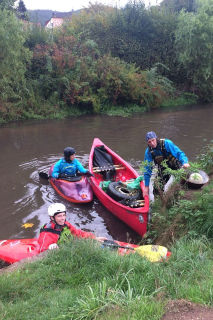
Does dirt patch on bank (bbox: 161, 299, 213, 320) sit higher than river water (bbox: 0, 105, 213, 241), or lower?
higher

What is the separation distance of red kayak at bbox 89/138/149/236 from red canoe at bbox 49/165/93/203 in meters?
0.21

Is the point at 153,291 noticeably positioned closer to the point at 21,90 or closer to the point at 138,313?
the point at 138,313

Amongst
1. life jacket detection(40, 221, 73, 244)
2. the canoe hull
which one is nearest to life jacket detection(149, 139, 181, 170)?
life jacket detection(40, 221, 73, 244)

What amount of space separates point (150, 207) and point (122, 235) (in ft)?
2.73

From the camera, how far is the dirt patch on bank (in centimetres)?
229

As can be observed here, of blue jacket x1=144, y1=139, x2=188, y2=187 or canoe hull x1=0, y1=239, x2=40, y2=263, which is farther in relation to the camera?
blue jacket x1=144, y1=139, x2=188, y2=187

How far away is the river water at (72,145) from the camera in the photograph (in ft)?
21.9

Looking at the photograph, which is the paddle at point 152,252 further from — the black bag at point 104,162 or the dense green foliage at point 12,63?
the dense green foliage at point 12,63

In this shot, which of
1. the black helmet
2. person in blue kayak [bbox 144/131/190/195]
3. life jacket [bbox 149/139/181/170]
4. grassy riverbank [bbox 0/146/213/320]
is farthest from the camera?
the black helmet

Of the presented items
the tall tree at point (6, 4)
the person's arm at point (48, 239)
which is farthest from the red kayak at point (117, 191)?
the tall tree at point (6, 4)

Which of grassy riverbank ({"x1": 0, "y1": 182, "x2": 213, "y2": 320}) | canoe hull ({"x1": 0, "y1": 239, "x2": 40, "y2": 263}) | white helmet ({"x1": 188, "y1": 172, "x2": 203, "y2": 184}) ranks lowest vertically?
canoe hull ({"x1": 0, "y1": 239, "x2": 40, "y2": 263})

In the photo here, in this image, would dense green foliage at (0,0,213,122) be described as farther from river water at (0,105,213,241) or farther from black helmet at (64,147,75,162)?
black helmet at (64,147,75,162)

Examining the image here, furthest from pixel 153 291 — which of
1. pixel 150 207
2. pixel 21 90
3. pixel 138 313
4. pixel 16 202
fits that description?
pixel 21 90

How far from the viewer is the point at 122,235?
6.16 meters
